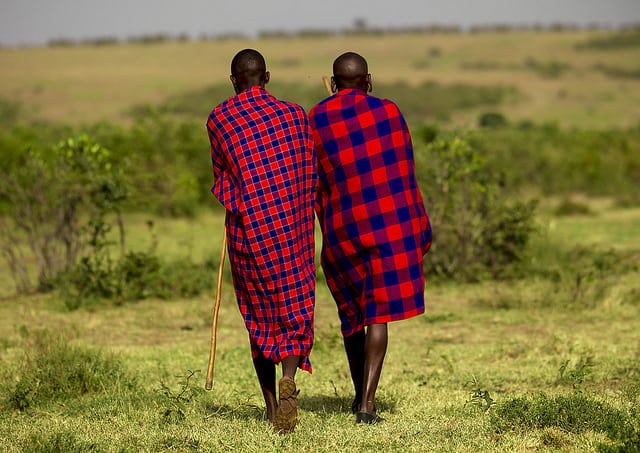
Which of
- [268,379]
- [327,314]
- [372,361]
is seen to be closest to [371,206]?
[372,361]

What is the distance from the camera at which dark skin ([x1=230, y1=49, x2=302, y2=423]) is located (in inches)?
188

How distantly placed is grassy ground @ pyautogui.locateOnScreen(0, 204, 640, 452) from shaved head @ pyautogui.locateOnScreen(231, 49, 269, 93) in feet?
5.47

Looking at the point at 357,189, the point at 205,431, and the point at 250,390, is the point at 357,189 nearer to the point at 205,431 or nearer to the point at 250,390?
the point at 205,431

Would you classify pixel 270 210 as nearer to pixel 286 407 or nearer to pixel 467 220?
pixel 286 407

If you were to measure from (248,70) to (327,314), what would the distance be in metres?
4.25

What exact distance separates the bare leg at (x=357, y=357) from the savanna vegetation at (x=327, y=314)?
13 cm

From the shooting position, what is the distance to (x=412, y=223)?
4.79 m

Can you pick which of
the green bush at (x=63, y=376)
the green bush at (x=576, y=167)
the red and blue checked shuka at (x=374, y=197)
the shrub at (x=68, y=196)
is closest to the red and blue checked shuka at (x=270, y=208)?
the red and blue checked shuka at (x=374, y=197)

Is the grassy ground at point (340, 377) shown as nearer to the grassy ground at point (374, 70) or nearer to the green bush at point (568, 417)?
the green bush at point (568, 417)

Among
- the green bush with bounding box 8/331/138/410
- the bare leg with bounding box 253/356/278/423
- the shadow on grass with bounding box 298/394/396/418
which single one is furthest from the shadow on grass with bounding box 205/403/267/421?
the green bush with bounding box 8/331/138/410

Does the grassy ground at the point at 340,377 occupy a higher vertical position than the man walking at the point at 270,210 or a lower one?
lower

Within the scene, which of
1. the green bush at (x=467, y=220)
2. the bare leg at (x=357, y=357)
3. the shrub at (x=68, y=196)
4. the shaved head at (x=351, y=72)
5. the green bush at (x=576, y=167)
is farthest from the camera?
the green bush at (x=576, y=167)

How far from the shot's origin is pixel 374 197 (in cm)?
475

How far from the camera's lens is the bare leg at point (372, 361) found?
480cm
